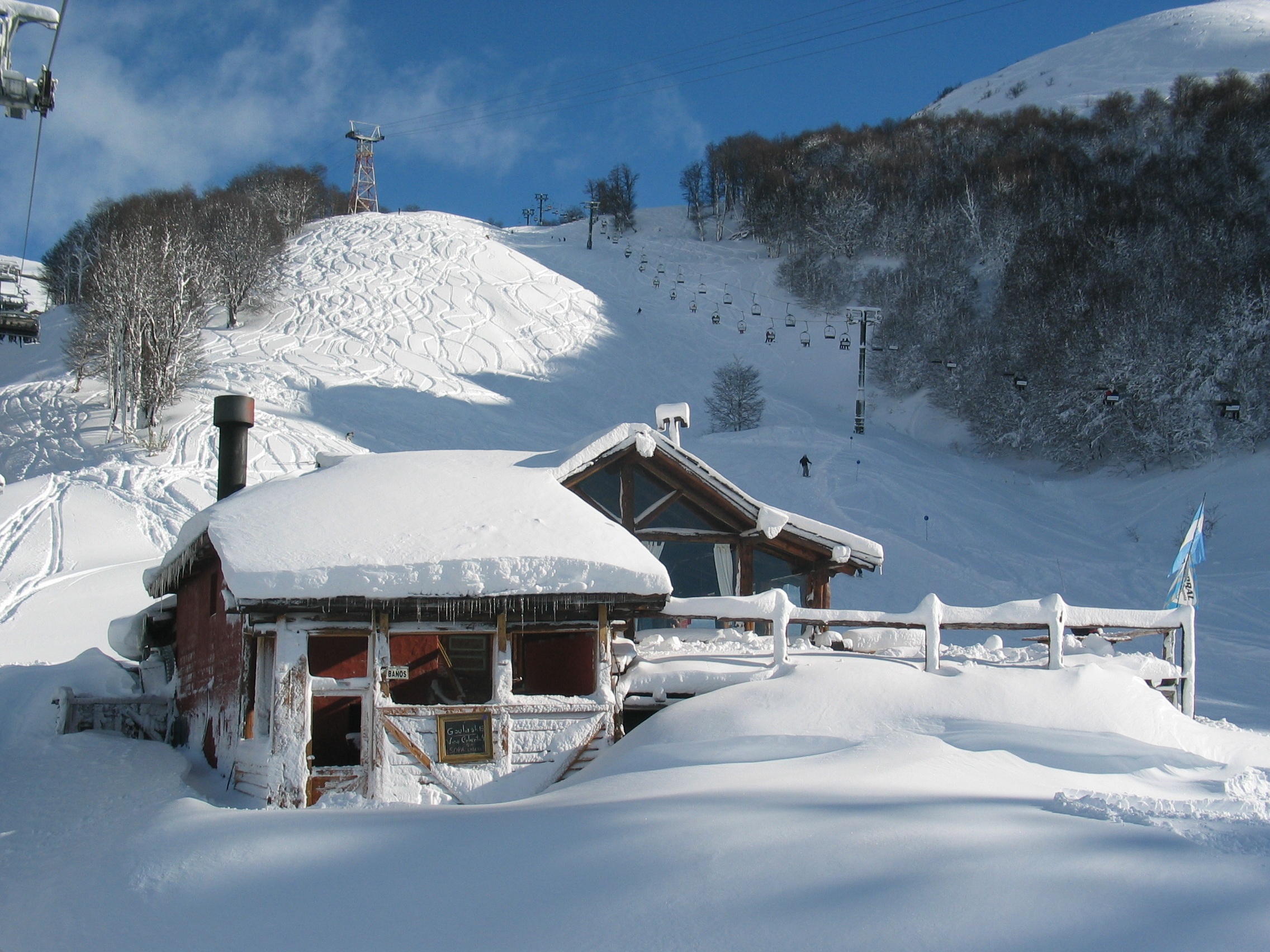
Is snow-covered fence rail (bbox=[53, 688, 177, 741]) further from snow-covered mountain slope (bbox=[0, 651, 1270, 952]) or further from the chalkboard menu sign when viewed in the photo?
the chalkboard menu sign

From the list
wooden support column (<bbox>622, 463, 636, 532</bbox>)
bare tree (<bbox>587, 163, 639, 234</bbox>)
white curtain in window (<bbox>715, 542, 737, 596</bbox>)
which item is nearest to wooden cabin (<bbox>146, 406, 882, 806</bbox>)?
wooden support column (<bbox>622, 463, 636, 532</bbox>)


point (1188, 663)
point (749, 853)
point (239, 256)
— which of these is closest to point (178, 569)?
point (749, 853)

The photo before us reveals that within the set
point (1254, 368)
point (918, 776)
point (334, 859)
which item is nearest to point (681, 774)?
point (918, 776)

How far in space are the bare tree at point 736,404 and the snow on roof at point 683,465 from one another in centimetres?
2468

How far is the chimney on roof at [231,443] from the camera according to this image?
15.7m

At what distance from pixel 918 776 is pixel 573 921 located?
12.8 feet

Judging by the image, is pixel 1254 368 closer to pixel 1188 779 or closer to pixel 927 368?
pixel 927 368

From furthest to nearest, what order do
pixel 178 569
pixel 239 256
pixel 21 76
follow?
pixel 239 256 < pixel 178 569 < pixel 21 76

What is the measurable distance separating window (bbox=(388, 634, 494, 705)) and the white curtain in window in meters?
4.10

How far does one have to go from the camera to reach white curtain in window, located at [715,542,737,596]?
15352 mm

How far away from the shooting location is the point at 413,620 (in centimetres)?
1030

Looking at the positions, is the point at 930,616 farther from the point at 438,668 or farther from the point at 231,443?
the point at 231,443

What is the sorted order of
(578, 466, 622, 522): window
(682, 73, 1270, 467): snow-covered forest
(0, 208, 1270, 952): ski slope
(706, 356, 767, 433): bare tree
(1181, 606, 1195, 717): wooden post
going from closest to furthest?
(0, 208, 1270, 952): ski slope → (1181, 606, 1195, 717): wooden post → (578, 466, 622, 522): window → (682, 73, 1270, 467): snow-covered forest → (706, 356, 767, 433): bare tree

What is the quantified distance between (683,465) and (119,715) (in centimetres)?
911
